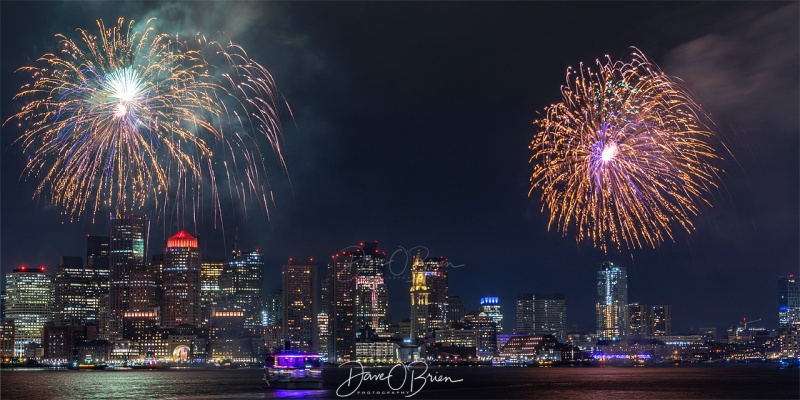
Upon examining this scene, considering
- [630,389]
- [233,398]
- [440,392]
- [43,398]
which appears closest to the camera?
[233,398]

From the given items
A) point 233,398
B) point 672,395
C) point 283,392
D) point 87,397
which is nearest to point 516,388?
point 672,395

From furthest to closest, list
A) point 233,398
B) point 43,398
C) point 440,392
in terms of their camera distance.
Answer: point 440,392 < point 43,398 < point 233,398

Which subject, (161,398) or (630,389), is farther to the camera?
(630,389)

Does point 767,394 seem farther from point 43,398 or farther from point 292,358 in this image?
point 43,398

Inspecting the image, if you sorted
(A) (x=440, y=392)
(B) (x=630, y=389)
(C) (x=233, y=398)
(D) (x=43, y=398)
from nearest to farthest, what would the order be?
(C) (x=233, y=398), (D) (x=43, y=398), (A) (x=440, y=392), (B) (x=630, y=389)

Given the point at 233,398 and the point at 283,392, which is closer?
the point at 233,398

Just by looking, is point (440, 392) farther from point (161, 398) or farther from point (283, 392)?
point (161, 398)

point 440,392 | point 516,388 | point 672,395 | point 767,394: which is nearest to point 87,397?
point 440,392
